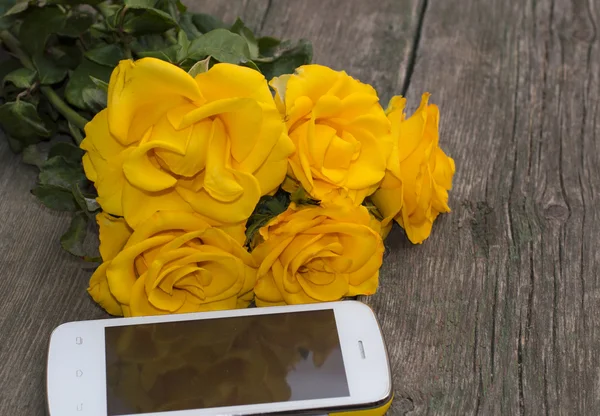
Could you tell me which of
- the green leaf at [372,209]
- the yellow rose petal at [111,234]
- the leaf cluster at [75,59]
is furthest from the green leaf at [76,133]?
the green leaf at [372,209]

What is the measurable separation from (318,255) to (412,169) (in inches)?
4.1

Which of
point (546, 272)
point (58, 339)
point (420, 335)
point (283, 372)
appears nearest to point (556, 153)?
point (546, 272)

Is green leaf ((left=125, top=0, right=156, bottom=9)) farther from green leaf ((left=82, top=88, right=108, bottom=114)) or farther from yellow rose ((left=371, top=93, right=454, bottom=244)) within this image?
yellow rose ((left=371, top=93, right=454, bottom=244))

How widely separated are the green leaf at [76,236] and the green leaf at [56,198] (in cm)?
1

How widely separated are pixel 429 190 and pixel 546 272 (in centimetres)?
13

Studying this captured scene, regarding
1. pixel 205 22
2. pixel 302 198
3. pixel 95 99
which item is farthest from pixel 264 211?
pixel 205 22

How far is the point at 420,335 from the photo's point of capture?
61cm

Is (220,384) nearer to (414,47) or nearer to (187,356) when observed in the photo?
(187,356)

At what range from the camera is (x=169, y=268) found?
0.54m

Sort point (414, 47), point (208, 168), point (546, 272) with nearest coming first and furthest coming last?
point (208, 168), point (546, 272), point (414, 47)

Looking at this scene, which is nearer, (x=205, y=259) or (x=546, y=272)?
(x=205, y=259)

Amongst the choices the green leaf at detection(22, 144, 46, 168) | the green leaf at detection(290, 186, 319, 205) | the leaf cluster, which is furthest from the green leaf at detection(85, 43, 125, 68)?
the green leaf at detection(290, 186, 319, 205)

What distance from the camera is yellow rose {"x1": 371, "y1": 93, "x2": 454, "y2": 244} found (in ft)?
1.96

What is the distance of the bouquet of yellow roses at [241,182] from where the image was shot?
52 cm
